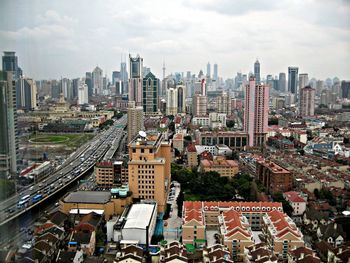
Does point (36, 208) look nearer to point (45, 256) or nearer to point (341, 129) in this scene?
point (45, 256)

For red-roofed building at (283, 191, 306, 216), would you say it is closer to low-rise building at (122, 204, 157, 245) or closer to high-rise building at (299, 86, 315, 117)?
low-rise building at (122, 204, 157, 245)

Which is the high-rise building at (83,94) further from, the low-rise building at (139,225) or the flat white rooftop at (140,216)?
the low-rise building at (139,225)

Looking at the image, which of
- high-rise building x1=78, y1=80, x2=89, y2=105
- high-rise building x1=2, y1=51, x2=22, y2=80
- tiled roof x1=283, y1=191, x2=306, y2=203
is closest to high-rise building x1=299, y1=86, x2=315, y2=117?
high-rise building x1=78, y1=80, x2=89, y2=105

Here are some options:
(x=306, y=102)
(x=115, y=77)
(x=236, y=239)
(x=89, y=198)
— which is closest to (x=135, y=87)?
(x=306, y=102)

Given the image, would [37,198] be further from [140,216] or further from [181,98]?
[181,98]

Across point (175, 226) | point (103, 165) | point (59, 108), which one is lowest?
point (175, 226)

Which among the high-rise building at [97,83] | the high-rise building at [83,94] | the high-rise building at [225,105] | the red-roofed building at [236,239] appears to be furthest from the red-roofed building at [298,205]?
the high-rise building at [97,83]

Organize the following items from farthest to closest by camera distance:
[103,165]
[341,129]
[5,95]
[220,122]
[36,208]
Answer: [220,122]
[341,129]
[103,165]
[36,208]
[5,95]

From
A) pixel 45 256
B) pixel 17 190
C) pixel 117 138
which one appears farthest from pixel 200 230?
pixel 117 138
